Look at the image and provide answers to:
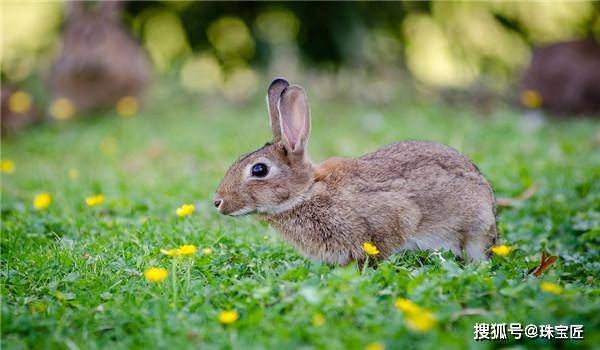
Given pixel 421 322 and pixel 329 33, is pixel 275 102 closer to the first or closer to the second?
pixel 421 322

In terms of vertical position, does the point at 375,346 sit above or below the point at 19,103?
below

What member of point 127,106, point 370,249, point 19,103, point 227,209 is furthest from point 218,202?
point 127,106

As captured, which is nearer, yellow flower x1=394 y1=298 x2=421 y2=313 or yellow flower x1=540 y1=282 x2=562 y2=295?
yellow flower x1=394 y1=298 x2=421 y2=313

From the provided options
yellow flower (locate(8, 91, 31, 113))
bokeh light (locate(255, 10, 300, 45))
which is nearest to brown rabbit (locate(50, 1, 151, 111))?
yellow flower (locate(8, 91, 31, 113))

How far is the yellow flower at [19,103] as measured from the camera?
34.4 ft

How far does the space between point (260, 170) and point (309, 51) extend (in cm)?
854

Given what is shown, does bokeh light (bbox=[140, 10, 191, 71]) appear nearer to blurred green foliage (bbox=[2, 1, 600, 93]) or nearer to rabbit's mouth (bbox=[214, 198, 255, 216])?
blurred green foliage (bbox=[2, 1, 600, 93])

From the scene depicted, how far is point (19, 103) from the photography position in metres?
10.5

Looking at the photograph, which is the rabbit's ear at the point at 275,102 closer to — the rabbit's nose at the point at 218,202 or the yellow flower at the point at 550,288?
the rabbit's nose at the point at 218,202

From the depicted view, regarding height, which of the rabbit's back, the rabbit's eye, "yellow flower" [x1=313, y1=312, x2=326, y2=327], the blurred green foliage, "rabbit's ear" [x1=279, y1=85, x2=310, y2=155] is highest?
the blurred green foliage

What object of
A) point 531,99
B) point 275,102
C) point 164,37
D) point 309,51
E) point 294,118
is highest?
point 164,37

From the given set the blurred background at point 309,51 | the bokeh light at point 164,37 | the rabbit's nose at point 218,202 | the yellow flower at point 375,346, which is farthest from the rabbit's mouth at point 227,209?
the bokeh light at point 164,37

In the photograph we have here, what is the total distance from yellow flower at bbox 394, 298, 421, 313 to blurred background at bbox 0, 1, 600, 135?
9.01 meters

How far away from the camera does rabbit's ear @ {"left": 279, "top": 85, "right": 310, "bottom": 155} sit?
4.77 metres
